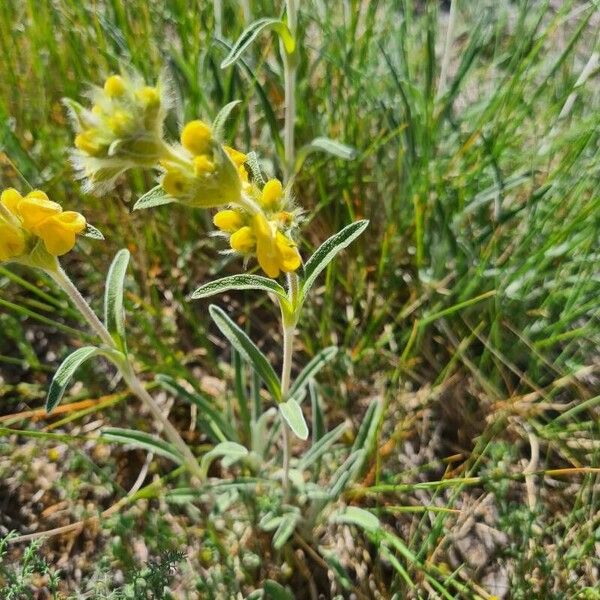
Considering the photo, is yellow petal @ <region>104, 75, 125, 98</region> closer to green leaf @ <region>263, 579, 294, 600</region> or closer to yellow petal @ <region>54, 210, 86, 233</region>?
yellow petal @ <region>54, 210, 86, 233</region>

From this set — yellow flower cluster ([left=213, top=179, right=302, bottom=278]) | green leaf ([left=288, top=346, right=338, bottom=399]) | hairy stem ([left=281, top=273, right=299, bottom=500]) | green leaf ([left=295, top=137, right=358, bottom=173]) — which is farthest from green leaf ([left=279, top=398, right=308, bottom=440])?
green leaf ([left=295, top=137, right=358, bottom=173])

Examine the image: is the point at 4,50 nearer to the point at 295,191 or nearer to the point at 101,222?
the point at 101,222

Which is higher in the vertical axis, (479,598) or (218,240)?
(218,240)

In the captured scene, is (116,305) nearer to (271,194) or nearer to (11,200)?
(11,200)

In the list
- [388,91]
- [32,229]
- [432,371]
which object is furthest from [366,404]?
[32,229]

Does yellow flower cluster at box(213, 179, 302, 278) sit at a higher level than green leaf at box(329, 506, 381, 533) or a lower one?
higher

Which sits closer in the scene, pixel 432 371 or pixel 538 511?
pixel 538 511

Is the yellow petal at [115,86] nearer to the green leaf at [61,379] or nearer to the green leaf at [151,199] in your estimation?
the green leaf at [151,199]
